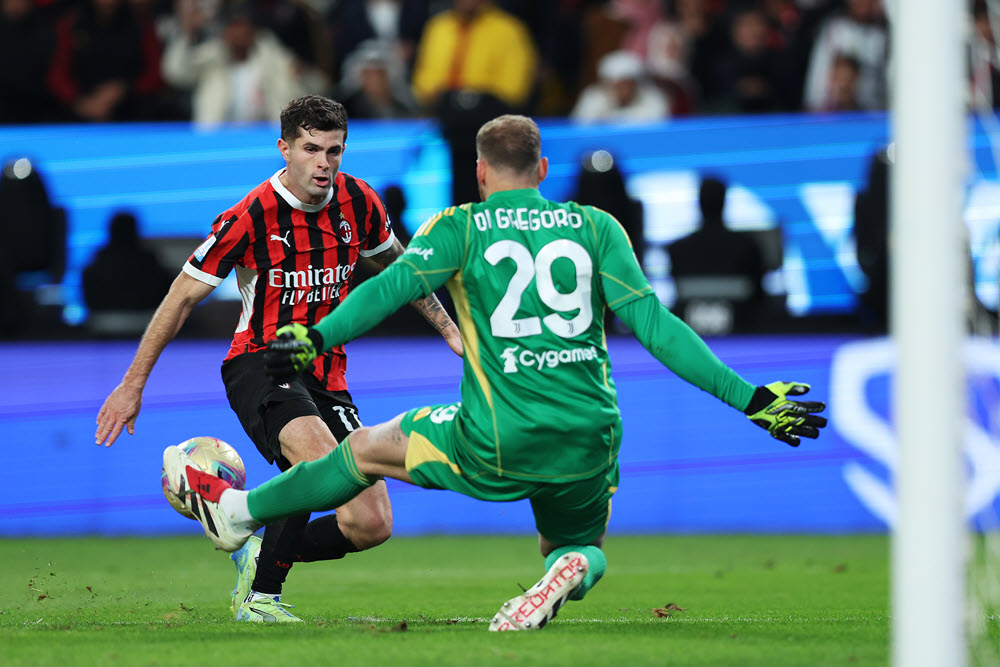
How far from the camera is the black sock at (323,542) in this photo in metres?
5.74

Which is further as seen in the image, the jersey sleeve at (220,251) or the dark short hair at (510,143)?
the jersey sleeve at (220,251)

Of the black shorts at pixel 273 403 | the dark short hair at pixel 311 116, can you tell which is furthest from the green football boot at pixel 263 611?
the dark short hair at pixel 311 116

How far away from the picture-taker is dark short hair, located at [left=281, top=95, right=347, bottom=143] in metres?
5.56

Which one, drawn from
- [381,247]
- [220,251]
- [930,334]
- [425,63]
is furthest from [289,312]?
[425,63]

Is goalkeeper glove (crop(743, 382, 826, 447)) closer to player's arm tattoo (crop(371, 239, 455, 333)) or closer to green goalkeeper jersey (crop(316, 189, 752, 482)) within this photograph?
green goalkeeper jersey (crop(316, 189, 752, 482))

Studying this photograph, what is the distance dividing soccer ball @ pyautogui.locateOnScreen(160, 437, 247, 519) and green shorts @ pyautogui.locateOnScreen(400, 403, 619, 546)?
0.86m

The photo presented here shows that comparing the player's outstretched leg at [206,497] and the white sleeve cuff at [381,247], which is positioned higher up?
the white sleeve cuff at [381,247]

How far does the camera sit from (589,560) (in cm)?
497

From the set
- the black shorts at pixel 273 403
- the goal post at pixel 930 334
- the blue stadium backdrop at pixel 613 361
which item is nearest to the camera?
the goal post at pixel 930 334

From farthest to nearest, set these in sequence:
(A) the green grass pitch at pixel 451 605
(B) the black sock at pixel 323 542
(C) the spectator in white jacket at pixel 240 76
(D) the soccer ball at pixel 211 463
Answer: (C) the spectator in white jacket at pixel 240 76 → (B) the black sock at pixel 323 542 → (D) the soccer ball at pixel 211 463 → (A) the green grass pitch at pixel 451 605

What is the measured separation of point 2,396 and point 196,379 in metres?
1.46

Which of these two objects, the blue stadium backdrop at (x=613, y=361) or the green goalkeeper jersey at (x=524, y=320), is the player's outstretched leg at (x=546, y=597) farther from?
the blue stadium backdrop at (x=613, y=361)

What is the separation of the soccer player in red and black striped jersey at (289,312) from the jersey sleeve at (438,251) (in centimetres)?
105

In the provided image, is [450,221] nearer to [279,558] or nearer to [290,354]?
[290,354]
